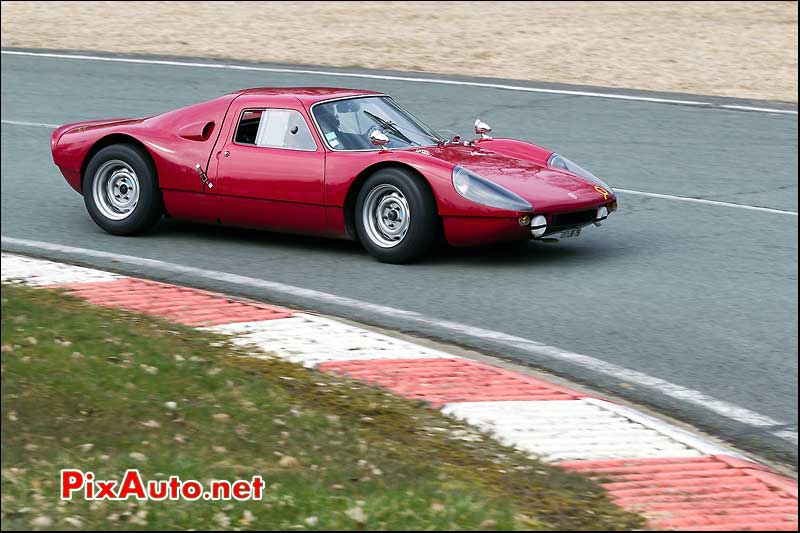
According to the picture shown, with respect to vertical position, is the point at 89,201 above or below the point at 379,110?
below

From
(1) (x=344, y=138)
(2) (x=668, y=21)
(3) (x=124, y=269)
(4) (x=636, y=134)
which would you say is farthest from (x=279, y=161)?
(2) (x=668, y=21)

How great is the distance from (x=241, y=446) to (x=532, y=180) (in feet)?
13.3

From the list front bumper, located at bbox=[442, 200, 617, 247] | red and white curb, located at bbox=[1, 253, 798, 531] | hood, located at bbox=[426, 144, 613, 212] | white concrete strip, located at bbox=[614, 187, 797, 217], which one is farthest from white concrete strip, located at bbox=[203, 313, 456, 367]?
white concrete strip, located at bbox=[614, 187, 797, 217]

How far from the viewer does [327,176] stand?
29.1ft

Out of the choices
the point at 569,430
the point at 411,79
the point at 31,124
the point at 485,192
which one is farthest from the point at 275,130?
the point at 411,79

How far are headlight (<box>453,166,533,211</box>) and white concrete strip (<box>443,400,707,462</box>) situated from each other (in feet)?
8.37

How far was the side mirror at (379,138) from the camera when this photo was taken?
29.0 ft

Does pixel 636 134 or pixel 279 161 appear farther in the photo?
pixel 636 134

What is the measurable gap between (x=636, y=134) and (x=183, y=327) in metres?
7.66

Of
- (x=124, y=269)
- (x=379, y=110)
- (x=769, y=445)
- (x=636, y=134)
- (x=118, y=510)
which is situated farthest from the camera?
(x=636, y=134)

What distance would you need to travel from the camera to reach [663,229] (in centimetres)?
995

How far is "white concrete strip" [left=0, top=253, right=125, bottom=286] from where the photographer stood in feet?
26.8

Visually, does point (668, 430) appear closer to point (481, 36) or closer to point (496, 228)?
point (496, 228)

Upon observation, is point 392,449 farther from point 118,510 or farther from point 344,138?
point 344,138
